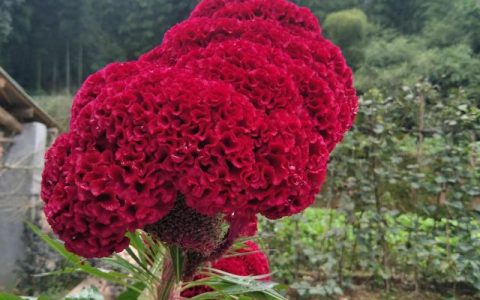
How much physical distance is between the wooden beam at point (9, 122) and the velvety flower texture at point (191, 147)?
504 centimetres

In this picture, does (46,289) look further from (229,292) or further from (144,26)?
(144,26)

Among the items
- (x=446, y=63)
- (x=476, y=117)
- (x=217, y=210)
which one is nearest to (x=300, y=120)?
(x=217, y=210)

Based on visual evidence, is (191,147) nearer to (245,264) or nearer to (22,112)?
(245,264)

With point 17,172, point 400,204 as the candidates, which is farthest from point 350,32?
point 400,204

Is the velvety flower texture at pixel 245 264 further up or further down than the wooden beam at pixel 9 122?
further up

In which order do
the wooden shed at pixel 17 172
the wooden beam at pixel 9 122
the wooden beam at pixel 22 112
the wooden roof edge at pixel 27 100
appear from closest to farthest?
the wooden roof edge at pixel 27 100 < the wooden beam at pixel 9 122 < the wooden shed at pixel 17 172 < the wooden beam at pixel 22 112

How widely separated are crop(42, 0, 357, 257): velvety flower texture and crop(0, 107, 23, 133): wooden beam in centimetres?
504

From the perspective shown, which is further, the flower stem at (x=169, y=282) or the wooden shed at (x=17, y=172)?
the wooden shed at (x=17, y=172)

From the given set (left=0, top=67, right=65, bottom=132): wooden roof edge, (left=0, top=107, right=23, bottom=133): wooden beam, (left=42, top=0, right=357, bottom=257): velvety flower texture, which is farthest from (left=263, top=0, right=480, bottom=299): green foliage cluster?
(left=0, top=107, right=23, bottom=133): wooden beam

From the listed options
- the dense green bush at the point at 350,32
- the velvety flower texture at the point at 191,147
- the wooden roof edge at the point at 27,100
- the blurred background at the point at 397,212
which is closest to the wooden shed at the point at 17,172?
the wooden roof edge at the point at 27,100

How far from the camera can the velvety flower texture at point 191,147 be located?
23.0 inches

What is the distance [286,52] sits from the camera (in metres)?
0.73

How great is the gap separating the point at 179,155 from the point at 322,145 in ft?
0.62

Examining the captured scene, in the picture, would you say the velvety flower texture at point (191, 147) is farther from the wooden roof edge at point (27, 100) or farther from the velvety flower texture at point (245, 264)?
the wooden roof edge at point (27, 100)
